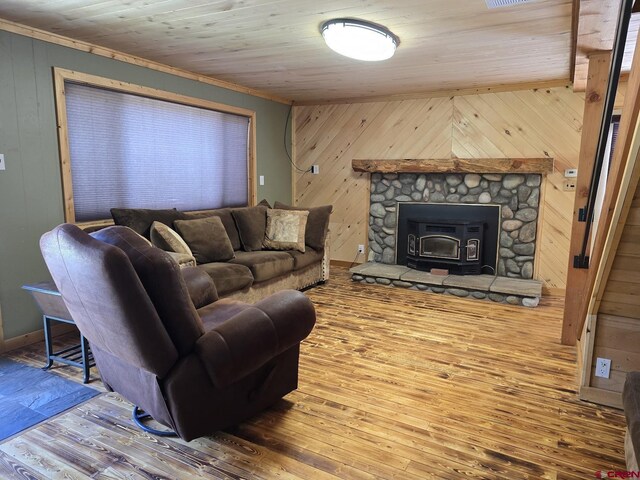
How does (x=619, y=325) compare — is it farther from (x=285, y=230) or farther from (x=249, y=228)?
(x=249, y=228)

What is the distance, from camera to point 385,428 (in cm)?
223

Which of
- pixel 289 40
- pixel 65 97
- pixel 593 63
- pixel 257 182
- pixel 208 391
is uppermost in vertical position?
pixel 289 40

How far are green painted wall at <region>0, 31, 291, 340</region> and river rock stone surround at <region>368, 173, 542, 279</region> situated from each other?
3638 mm

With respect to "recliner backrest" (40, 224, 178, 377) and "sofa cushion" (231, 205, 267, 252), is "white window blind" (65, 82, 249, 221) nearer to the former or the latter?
"sofa cushion" (231, 205, 267, 252)

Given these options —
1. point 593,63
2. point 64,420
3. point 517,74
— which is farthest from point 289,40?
point 64,420

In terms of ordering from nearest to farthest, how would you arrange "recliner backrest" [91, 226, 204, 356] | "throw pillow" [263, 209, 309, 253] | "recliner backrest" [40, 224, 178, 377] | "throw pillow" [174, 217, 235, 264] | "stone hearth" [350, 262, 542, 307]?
"recliner backrest" [40, 224, 178, 377]
"recliner backrest" [91, 226, 204, 356]
"throw pillow" [174, 217, 235, 264]
"stone hearth" [350, 262, 542, 307]
"throw pillow" [263, 209, 309, 253]

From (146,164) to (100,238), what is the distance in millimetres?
2649

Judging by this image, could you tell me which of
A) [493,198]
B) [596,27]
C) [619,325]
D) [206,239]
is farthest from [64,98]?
[493,198]

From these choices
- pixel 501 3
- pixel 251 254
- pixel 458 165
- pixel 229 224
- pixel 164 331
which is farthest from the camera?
pixel 458 165

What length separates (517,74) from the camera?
434 centimetres

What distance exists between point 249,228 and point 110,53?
206cm

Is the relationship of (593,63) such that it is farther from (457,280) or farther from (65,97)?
(65,97)

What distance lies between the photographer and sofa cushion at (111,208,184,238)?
11.7ft

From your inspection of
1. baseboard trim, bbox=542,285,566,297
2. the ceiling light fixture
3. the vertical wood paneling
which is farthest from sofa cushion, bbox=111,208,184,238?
baseboard trim, bbox=542,285,566,297
